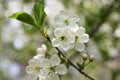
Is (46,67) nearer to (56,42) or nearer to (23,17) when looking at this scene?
(56,42)

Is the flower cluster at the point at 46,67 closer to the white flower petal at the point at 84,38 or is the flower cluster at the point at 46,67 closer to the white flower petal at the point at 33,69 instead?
the white flower petal at the point at 33,69

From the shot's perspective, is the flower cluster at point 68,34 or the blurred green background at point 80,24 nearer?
the flower cluster at point 68,34

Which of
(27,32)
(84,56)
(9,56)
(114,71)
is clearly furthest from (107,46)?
(84,56)

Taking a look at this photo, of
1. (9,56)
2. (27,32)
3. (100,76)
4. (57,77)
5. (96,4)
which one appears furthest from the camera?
(100,76)

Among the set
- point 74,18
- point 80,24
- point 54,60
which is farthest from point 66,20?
point 80,24

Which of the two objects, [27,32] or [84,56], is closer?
[84,56]

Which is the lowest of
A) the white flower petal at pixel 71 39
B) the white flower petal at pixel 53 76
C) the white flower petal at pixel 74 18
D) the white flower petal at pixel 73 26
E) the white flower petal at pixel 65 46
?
the white flower petal at pixel 53 76

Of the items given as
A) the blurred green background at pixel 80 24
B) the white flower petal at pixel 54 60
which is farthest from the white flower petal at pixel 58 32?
the blurred green background at pixel 80 24

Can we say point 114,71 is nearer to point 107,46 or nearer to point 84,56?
point 107,46
